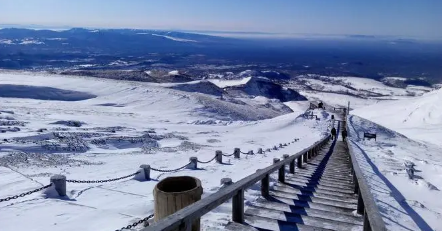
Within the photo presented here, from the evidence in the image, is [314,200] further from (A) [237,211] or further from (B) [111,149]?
(B) [111,149]

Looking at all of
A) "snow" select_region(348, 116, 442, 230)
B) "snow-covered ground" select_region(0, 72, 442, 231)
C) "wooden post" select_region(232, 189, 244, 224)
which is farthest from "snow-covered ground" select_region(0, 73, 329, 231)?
"snow" select_region(348, 116, 442, 230)

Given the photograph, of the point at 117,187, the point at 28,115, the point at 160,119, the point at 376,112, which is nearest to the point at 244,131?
the point at 160,119

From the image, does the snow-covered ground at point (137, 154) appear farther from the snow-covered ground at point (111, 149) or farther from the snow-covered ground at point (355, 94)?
the snow-covered ground at point (355, 94)

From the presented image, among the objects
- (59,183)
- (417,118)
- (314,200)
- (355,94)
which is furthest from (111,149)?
(355,94)

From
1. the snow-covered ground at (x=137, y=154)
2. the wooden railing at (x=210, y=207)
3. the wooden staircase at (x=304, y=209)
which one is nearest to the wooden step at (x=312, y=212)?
the wooden staircase at (x=304, y=209)

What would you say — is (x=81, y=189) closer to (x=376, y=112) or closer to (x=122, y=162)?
(x=122, y=162)

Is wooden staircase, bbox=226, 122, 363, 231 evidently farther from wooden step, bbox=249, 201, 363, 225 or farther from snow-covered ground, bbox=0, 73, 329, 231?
snow-covered ground, bbox=0, 73, 329, 231
